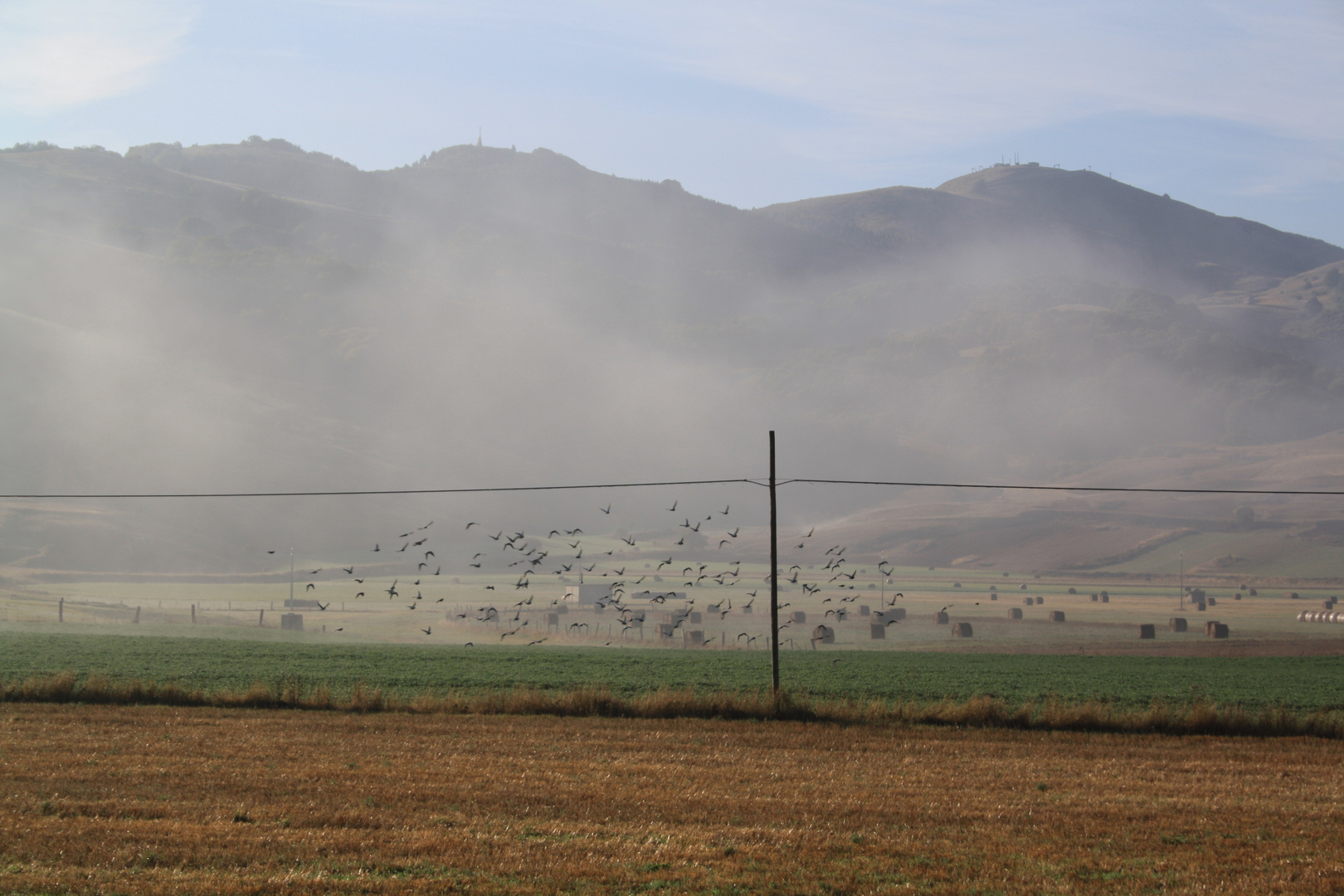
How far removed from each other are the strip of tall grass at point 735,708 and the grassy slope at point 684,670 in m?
3.46

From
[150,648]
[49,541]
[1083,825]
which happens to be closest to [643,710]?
[1083,825]

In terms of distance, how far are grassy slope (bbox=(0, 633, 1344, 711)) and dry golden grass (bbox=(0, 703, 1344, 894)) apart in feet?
32.6

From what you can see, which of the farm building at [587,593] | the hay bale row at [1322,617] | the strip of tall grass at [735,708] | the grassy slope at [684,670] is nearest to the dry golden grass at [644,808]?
the strip of tall grass at [735,708]

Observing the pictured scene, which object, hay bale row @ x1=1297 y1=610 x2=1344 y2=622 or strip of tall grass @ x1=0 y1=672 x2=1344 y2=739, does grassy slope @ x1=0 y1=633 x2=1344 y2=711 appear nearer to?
strip of tall grass @ x1=0 y1=672 x2=1344 y2=739

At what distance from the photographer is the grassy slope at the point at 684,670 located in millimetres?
40625

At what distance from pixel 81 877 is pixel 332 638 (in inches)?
3077

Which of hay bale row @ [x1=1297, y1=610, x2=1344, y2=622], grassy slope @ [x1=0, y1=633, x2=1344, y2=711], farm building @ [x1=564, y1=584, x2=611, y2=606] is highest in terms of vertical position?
grassy slope @ [x1=0, y1=633, x2=1344, y2=711]

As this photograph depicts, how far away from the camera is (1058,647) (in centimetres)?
7931

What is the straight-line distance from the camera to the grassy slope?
4062 cm

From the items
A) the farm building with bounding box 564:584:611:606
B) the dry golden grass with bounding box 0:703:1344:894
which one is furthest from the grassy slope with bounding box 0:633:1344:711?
the farm building with bounding box 564:584:611:606

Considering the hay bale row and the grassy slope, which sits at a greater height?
the grassy slope

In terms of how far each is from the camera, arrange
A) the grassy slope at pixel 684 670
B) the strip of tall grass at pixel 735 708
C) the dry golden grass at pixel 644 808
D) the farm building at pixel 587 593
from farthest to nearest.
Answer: the farm building at pixel 587 593 < the grassy slope at pixel 684 670 < the strip of tall grass at pixel 735 708 < the dry golden grass at pixel 644 808

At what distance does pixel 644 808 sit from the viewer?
738 inches

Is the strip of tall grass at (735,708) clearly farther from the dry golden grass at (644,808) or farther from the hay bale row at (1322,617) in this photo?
the hay bale row at (1322,617)
